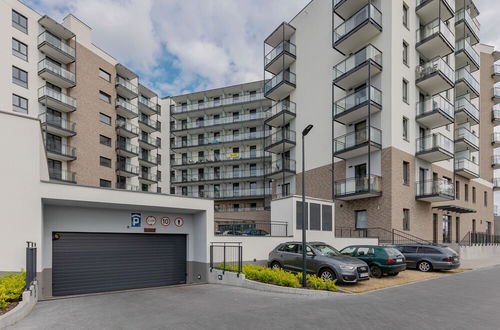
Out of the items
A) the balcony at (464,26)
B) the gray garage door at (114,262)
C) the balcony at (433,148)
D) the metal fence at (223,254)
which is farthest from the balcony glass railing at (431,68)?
the gray garage door at (114,262)

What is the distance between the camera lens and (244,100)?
46875 millimetres

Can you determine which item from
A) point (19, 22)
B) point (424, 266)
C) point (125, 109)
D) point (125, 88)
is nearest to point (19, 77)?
point (19, 22)

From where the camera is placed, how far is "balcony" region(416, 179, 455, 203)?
2377cm

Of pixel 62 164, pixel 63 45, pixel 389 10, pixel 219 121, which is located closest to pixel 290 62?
pixel 389 10

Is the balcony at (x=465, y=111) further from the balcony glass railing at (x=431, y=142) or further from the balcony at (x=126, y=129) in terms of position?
the balcony at (x=126, y=129)

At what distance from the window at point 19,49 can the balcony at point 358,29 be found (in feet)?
84.4

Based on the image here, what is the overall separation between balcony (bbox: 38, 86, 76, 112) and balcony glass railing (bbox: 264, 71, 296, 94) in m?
18.6

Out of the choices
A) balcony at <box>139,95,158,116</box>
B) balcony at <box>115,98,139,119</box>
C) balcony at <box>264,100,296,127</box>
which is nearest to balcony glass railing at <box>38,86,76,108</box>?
balcony at <box>115,98,139,119</box>

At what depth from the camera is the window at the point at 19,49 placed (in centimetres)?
2808

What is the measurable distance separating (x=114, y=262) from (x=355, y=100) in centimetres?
1850

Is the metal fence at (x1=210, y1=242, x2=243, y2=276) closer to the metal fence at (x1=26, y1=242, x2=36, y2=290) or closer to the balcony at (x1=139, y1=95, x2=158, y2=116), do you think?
the metal fence at (x1=26, y1=242, x2=36, y2=290)

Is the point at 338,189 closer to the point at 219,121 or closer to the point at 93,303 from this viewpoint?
the point at 93,303

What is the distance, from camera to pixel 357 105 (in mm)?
23234

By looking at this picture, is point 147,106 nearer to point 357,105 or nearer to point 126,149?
point 126,149
